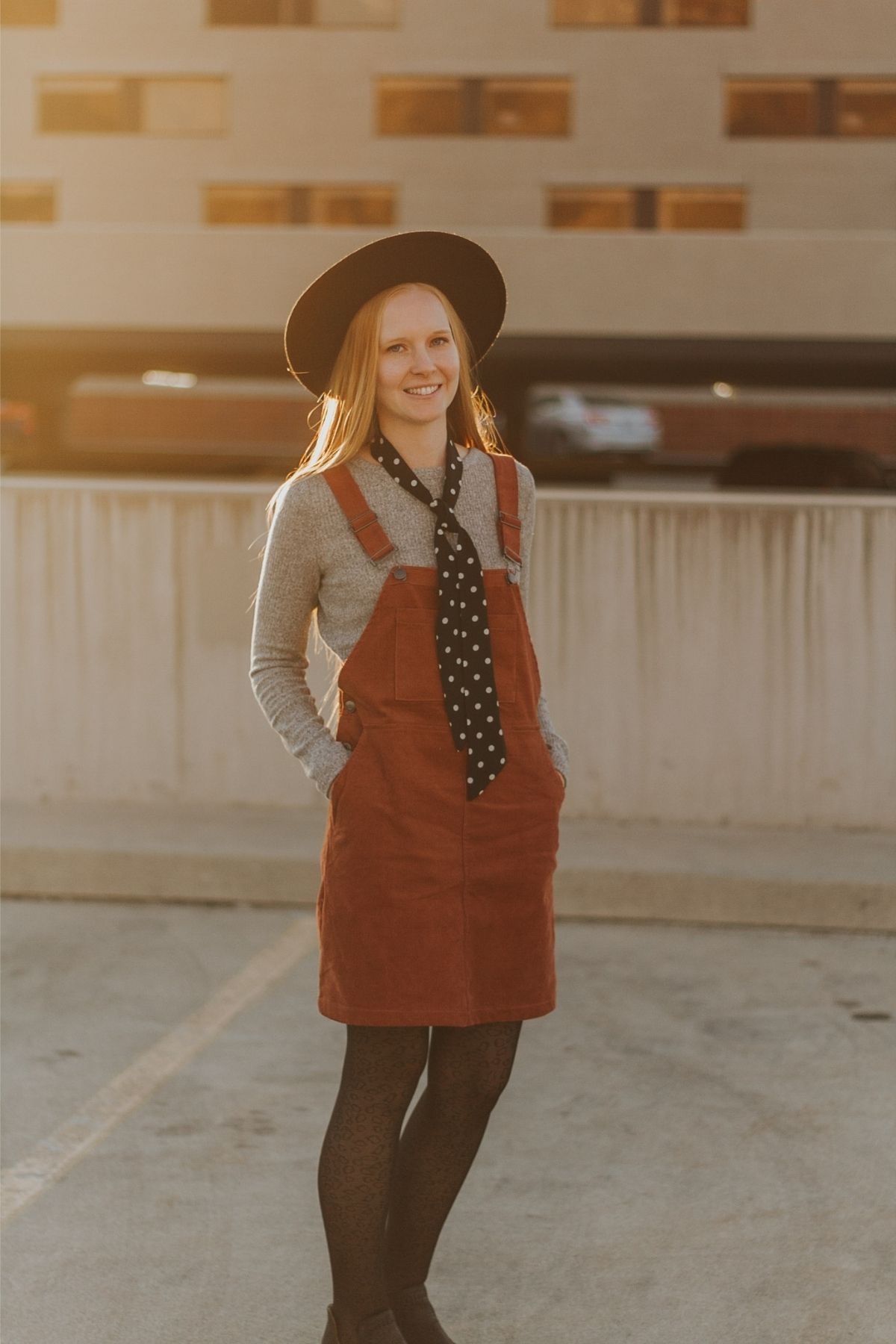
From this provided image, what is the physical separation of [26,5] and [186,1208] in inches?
1500

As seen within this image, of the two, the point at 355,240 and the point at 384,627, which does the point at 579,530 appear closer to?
the point at 384,627

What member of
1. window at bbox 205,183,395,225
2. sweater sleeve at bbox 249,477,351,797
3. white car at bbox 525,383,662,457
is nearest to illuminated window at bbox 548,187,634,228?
window at bbox 205,183,395,225

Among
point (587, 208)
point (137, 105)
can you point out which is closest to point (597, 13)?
point (587, 208)

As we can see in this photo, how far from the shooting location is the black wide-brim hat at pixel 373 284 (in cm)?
260

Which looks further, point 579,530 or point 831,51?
point 831,51

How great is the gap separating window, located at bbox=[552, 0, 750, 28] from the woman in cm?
3488

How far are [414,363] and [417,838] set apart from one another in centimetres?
75

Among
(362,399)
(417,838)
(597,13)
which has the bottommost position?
(417,838)

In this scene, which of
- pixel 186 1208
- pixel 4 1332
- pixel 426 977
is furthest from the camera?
pixel 186 1208

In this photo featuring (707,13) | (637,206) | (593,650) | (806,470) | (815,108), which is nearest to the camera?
(593,650)

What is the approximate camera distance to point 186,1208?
342 cm

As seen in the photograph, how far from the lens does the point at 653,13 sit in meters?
34.9

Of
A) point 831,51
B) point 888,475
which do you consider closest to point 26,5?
point 831,51

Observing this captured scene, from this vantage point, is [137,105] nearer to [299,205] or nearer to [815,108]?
[299,205]
